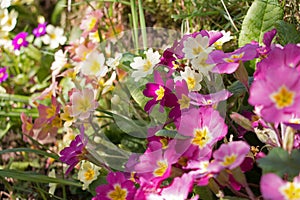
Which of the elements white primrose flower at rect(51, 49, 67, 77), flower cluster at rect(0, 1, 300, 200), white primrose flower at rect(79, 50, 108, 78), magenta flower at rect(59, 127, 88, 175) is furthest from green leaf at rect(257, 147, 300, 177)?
white primrose flower at rect(51, 49, 67, 77)

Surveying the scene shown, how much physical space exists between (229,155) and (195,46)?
13.4 inches

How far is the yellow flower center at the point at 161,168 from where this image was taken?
1.08 m

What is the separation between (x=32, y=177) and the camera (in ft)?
4.46

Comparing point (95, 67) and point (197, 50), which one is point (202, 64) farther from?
point (95, 67)

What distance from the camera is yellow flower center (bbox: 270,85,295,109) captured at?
0.90 metres

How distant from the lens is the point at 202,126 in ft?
3.58

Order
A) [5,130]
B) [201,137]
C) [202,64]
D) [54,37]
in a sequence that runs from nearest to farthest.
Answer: [201,137] < [202,64] < [5,130] < [54,37]

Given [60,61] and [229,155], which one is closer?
[229,155]

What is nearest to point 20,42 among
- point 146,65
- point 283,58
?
point 146,65

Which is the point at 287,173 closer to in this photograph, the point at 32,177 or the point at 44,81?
the point at 32,177

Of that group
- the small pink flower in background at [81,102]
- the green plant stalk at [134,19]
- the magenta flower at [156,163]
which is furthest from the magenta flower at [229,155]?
the green plant stalk at [134,19]

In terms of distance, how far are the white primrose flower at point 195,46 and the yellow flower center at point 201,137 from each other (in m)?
0.20

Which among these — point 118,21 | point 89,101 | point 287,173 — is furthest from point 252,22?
point 118,21

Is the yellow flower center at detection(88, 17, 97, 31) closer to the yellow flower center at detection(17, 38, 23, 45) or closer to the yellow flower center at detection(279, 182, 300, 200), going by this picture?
the yellow flower center at detection(17, 38, 23, 45)
